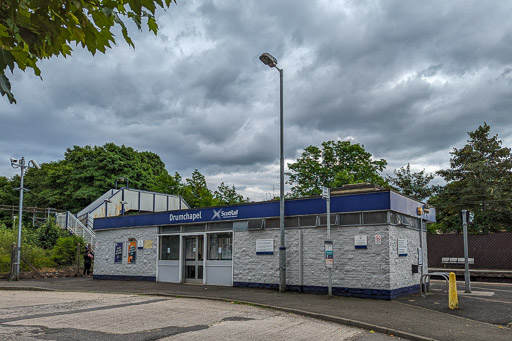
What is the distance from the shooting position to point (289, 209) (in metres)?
15.8

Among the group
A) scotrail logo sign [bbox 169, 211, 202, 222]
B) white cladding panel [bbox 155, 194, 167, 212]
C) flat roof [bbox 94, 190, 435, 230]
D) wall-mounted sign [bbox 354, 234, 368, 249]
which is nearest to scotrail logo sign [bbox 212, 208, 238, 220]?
flat roof [bbox 94, 190, 435, 230]

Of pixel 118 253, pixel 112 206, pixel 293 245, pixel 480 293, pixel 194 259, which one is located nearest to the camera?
pixel 480 293

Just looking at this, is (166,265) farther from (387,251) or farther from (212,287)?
(387,251)

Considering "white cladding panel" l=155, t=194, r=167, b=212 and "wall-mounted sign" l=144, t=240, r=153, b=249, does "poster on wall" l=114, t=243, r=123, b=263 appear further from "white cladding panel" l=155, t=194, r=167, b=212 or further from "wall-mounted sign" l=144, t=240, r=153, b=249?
"white cladding panel" l=155, t=194, r=167, b=212

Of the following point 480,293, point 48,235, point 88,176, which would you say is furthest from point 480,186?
point 88,176

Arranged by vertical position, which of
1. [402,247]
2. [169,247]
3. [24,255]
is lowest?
[24,255]

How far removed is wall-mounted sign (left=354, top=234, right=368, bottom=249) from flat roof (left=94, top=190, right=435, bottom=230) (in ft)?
2.79

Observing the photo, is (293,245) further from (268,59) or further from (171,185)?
(171,185)

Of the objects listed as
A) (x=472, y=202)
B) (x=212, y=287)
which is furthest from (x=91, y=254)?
(x=472, y=202)

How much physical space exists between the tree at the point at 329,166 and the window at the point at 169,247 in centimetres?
2557

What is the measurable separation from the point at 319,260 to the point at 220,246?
477 centimetres

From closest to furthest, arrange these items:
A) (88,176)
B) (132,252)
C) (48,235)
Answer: (132,252) < (48,235) < (88,176)

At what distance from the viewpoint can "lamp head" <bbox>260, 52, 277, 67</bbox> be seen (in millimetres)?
14914

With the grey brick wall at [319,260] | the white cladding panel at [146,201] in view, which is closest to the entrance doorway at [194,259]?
the grey brick wall at [319,260]
